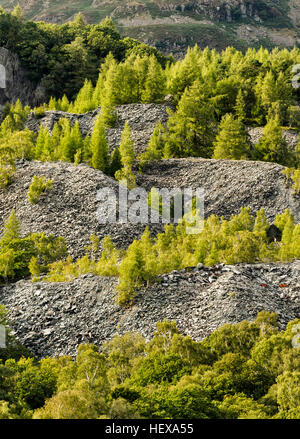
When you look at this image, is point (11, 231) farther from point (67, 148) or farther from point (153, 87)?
point (153, 87)

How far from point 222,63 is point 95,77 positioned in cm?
3607

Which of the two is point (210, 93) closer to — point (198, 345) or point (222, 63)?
point (222, 63)

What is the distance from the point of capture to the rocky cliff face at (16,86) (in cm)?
13362

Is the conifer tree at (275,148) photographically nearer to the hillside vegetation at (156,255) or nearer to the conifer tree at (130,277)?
the hillside vegetation at (156,255)

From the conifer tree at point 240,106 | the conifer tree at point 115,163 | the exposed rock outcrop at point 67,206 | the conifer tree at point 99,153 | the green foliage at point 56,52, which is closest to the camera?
the exposed rock outcrop at point 67,206

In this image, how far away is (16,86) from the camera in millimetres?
135625

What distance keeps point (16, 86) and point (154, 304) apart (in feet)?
355

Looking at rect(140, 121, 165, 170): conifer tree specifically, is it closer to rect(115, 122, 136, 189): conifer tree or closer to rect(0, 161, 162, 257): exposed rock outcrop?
rect(115, 122, 136, 189): conifer tree

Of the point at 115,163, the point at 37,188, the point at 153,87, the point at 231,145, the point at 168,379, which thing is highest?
the point at 153,87

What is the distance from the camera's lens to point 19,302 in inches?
1735

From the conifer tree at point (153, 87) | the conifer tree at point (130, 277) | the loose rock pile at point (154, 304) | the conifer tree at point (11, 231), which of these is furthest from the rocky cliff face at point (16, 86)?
the conifer tree at point (130, 277)

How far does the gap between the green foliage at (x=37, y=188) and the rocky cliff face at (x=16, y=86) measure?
244ft

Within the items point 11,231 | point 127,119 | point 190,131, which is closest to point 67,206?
point 11,231

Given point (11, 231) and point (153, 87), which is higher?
point (153, 87)
